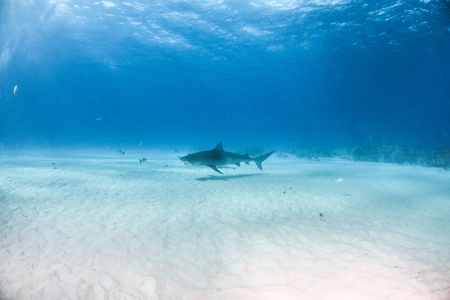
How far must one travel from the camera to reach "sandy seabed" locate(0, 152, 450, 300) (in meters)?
3.30

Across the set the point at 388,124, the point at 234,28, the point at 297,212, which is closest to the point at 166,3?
the point at 234,28

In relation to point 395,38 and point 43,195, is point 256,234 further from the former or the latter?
point 395,38

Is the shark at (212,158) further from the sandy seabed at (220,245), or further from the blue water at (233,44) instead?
the blue water at (233,44)

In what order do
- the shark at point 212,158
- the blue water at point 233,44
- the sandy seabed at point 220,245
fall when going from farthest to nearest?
the blue water at point 233,44 < the shark at point 212,158 < the sandy seabed at point 220,245

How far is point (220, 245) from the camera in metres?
4.69

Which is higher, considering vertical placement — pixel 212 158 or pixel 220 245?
pixel 212 158

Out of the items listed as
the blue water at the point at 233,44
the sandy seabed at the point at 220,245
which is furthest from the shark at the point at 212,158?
the blue water at the point at 233,44

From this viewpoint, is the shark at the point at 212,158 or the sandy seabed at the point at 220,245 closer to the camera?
the sandy seabed at the point at 220,245

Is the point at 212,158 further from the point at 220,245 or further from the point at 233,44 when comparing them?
the point at 233,44

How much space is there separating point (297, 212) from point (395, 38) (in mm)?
40397

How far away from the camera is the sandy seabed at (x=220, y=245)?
330cm

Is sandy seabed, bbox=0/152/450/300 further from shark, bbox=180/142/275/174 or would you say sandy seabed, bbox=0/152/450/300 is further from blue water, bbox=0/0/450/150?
blue water, bbox=0/0/450/150

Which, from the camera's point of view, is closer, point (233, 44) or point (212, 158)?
point (212, 158)

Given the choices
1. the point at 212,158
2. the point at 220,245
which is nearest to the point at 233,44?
the point at 212,158
